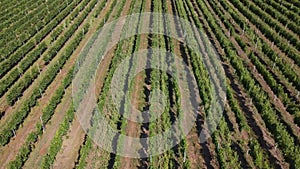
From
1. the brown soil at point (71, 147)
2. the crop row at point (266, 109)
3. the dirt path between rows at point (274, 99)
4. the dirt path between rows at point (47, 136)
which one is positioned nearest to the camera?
the crop row at point (266, 109)

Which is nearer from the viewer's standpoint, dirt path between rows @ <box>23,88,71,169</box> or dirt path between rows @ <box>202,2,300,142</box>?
dirt path between rows @ <box>23,88,71,169</box>

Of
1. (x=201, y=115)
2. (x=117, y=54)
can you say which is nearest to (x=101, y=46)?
(x=117, y=54)

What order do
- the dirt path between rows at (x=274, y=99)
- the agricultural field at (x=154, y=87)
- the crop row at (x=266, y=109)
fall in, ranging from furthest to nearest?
the dirt path between rows at (x=274, y=99), the agricultural field at (x=154, y=87), the crop row at (x=266, y=109)

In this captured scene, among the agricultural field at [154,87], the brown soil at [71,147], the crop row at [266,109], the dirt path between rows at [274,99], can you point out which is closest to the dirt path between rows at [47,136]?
the agricultural field at [154,87]

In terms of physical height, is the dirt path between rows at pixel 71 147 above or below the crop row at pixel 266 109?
below

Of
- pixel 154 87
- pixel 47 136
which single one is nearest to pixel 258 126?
pixel 154 87

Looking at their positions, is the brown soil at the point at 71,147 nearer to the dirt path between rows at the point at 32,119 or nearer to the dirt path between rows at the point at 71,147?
the dirt path between rows at the point at 71,147

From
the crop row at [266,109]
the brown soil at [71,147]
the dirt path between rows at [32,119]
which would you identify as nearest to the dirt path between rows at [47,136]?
the brown soil at [71,147]

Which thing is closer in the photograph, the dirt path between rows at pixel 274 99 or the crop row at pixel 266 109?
the crop row at pixel 266 109

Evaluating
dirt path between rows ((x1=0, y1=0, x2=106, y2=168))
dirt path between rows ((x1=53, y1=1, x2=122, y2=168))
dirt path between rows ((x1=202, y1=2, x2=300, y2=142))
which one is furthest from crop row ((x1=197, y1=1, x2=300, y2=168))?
Result: dirt path between rows ((x1=0, y1=0, x2=106, y2=168))

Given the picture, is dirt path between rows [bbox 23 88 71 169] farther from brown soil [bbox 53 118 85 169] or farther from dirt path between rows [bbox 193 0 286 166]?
dirt path between rows [bbox 193 0 286 166]
